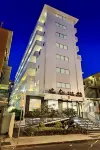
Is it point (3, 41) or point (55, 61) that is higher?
point (55, 61)

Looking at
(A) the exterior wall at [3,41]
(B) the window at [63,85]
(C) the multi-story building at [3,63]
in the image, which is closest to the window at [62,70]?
(B) the window at [63,85]

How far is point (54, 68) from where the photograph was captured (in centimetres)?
2695

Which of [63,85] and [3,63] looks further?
[63,85]

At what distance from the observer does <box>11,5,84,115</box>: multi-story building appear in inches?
938

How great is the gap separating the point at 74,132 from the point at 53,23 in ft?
87.4

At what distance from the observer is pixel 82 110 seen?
2573cm

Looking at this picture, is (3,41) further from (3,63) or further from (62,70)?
(62,70)

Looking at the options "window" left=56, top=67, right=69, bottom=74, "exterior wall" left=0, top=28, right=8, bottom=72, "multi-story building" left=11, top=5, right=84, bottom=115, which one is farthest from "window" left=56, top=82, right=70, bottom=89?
"exterior wall" left=0, top=28, right=8, bottom=72

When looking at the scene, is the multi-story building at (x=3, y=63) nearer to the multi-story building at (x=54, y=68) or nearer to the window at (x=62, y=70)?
the multi-story building at (x=54, y=68)

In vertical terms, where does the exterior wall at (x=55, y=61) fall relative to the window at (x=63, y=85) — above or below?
above

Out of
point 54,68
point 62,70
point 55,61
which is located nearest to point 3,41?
point 54,68

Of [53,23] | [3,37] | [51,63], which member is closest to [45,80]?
[51,63]

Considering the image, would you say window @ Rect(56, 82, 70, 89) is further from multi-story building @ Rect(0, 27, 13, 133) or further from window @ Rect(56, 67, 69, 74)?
multi-story building @ Rect(0, 27, 13, 133)

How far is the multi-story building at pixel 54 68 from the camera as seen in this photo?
23812 millimetres
